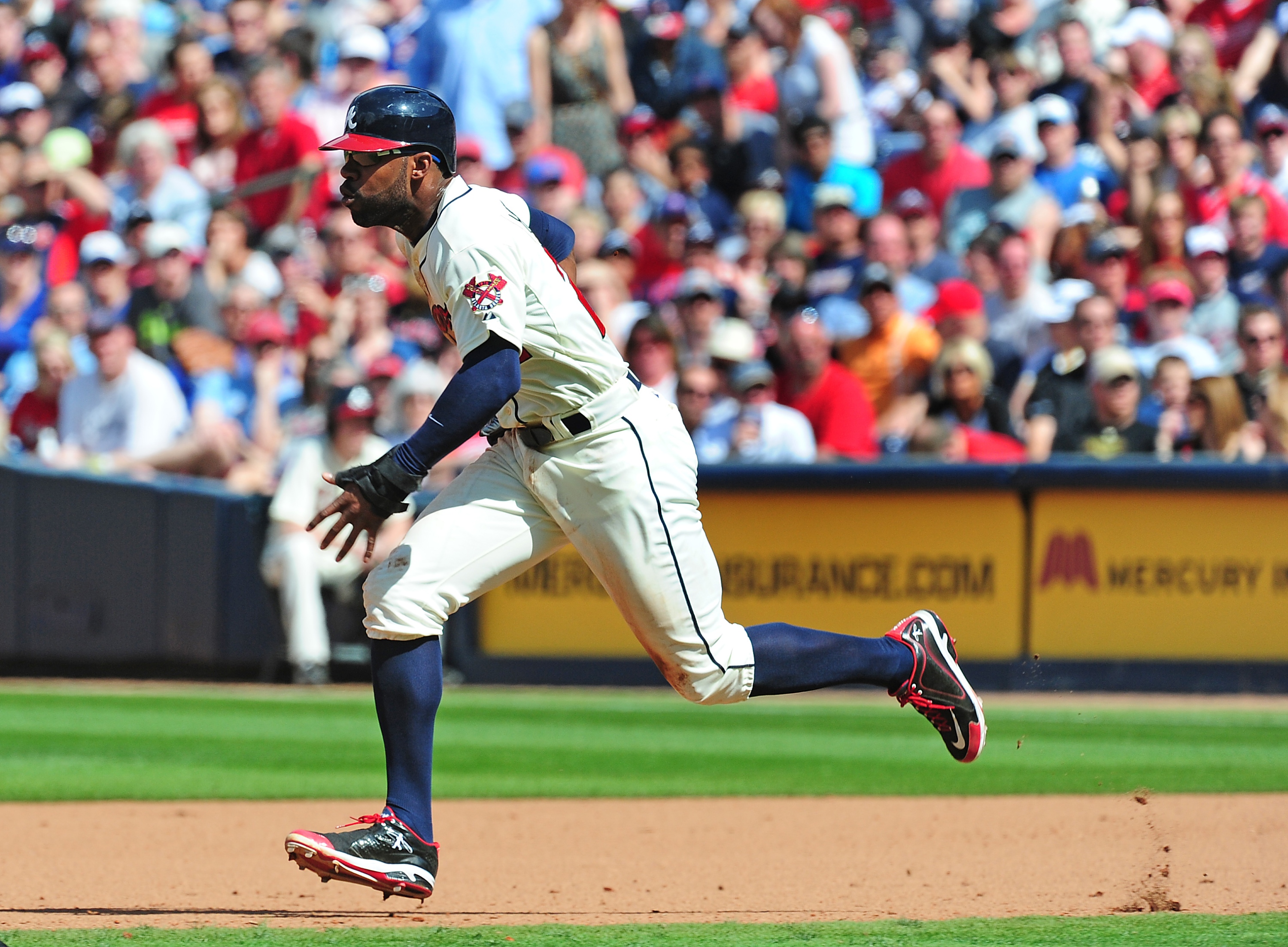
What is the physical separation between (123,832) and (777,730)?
3528 mm

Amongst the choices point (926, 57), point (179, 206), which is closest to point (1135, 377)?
point (926, 57)

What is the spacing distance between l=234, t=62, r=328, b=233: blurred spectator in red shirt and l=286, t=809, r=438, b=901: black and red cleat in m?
9.10

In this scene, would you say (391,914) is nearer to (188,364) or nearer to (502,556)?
(502,556)

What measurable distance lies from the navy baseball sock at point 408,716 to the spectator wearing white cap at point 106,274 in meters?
8.09

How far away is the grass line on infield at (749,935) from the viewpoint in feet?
12.9

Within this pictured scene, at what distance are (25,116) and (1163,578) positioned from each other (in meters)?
9.79

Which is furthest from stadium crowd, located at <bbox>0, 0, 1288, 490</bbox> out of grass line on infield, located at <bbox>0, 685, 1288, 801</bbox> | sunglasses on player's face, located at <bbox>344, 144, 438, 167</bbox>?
sunglasses on player's face, located at <bbox>344, 144, 438, 167</bbox>

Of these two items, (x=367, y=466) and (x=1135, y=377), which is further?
(x=1135, y=377)

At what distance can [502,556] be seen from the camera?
4.34m

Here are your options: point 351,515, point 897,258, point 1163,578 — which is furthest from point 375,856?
point 897,258

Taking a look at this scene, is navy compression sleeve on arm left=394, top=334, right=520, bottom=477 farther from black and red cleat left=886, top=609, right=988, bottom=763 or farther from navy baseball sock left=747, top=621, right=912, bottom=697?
black and red cleat left=886, top=609, right=988, bottom=763

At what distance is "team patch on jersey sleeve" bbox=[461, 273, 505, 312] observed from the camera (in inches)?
161

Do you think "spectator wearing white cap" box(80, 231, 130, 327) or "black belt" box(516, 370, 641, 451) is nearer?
"black belt" box(516, 370, 641, 451)

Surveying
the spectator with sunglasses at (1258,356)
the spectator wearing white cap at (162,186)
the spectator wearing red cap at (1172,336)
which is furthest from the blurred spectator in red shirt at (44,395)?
the spectator with sunglasses at (1258,356)
